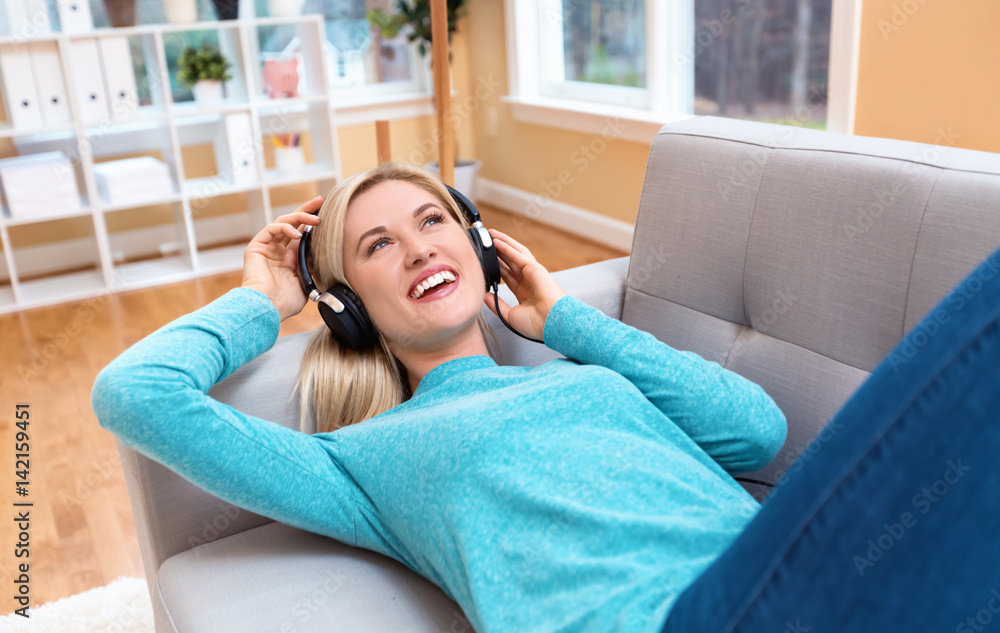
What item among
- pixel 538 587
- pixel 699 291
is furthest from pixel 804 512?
pixel 699 291

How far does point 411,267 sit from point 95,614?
0.98 meters

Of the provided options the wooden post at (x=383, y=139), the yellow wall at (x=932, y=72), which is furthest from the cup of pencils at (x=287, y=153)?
the yellow wall at (x=932, y=72)

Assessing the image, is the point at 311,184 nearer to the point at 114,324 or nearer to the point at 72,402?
the point at 114,324

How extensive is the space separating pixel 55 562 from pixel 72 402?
905 mm

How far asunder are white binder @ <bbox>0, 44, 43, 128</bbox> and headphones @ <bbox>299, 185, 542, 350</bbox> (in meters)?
2.68

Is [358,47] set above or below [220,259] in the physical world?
above

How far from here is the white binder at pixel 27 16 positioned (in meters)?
3.59

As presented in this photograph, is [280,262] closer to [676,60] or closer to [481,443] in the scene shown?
[481,443]

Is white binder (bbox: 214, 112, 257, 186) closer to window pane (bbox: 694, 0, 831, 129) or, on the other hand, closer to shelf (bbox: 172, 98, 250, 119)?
shelf (bbox: 172, 98, 250, 119)

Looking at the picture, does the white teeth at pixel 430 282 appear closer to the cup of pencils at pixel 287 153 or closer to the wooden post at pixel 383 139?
the wooden post at pixel 383 139

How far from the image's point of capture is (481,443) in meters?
0.97

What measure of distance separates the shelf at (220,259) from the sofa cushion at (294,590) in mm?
2798

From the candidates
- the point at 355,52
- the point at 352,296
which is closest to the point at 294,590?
the point at 352,296

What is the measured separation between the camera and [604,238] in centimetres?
385
